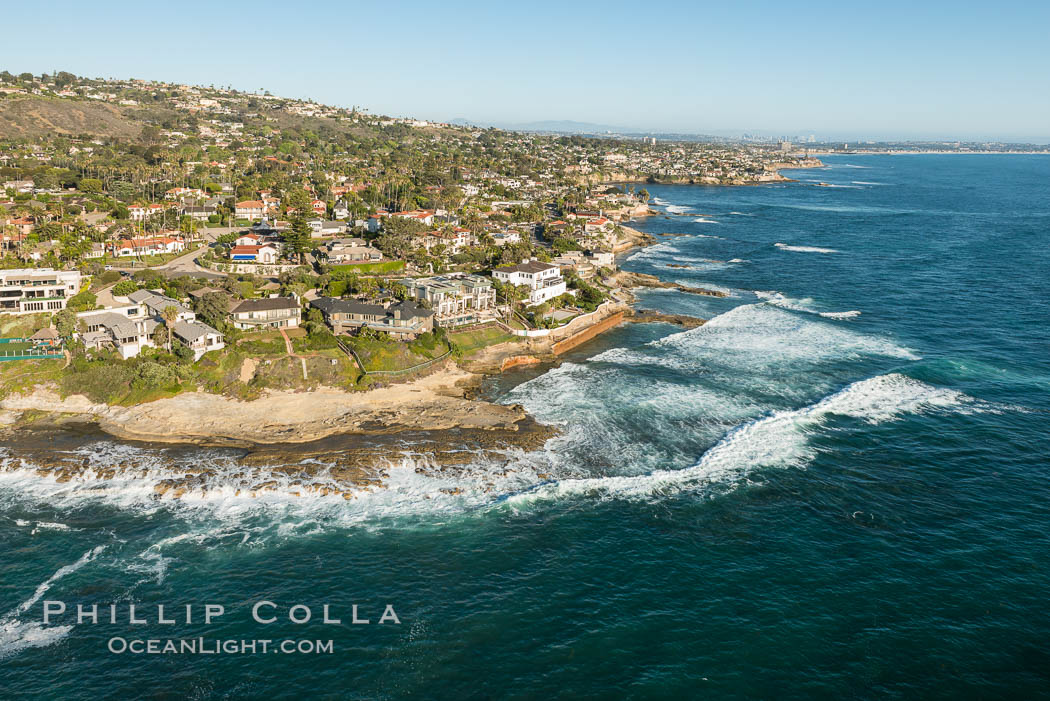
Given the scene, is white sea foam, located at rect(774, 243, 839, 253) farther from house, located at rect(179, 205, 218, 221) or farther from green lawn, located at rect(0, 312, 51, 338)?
green lawn, located at rect(0, 312, 51, 338)

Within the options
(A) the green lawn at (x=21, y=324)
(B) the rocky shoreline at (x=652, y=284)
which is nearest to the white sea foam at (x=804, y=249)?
(B) the rocky shoreline at (x=652, y=284)

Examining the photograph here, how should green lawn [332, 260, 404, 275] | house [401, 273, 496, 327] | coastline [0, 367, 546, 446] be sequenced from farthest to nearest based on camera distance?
green lawn [332, 260, 404, 275] < house [401, 273, 496, 327] < coastline [0, 367, 546, 446]

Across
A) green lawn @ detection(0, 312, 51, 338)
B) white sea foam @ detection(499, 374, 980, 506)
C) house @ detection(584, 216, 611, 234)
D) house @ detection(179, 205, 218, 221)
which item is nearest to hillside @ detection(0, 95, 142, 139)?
house @ detection(179, 205, 218, 221)

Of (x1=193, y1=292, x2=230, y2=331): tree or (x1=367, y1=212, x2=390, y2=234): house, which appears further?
(x1=367, y1=212, x2=390, y2=234): house

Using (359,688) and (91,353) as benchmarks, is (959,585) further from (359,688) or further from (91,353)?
(91,353)

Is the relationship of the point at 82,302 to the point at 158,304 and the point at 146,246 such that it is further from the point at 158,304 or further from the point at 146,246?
the point at 146,246

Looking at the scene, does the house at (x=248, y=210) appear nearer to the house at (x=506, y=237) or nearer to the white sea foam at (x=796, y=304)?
the house at (x=506, y=237)
